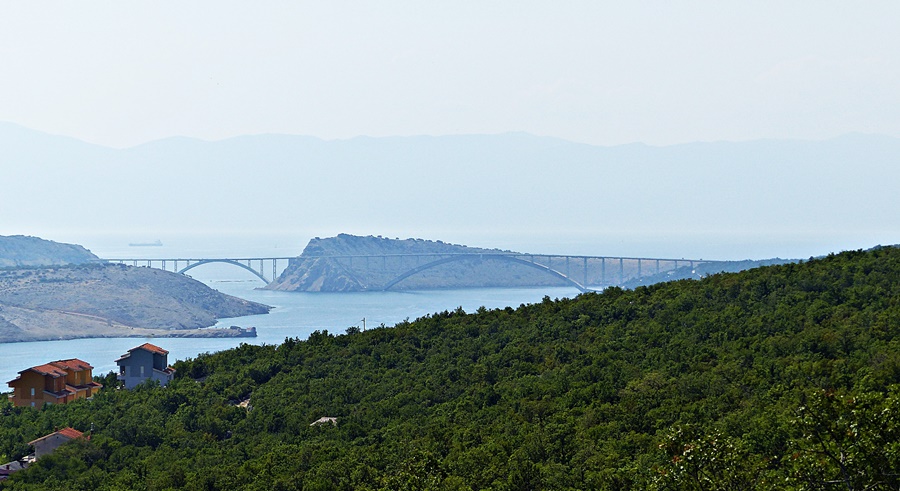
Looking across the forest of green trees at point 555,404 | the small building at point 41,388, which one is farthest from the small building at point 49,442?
the small building at point 41,388

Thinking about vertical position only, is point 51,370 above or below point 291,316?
above

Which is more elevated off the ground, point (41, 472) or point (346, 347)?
point (346, 347)

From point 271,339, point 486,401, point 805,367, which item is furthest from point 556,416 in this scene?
point 271,339

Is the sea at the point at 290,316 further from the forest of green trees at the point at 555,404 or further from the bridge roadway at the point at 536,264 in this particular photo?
the forest of green trees at the point at 555,404

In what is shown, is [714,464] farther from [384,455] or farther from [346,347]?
[346,347]

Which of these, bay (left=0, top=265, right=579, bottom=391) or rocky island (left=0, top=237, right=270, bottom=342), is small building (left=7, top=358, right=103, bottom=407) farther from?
rocky island (left=0, top=237, right=270, bottom=342)

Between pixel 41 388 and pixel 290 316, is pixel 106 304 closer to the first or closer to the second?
pixel 290 316

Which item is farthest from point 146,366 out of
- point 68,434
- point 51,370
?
point 68,434

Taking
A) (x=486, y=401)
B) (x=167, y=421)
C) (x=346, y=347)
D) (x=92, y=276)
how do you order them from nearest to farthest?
1. (x=486, y=401)
2. (x=167, y=421)
3. (x=346, y=347)
4. (x=92, y=276)
